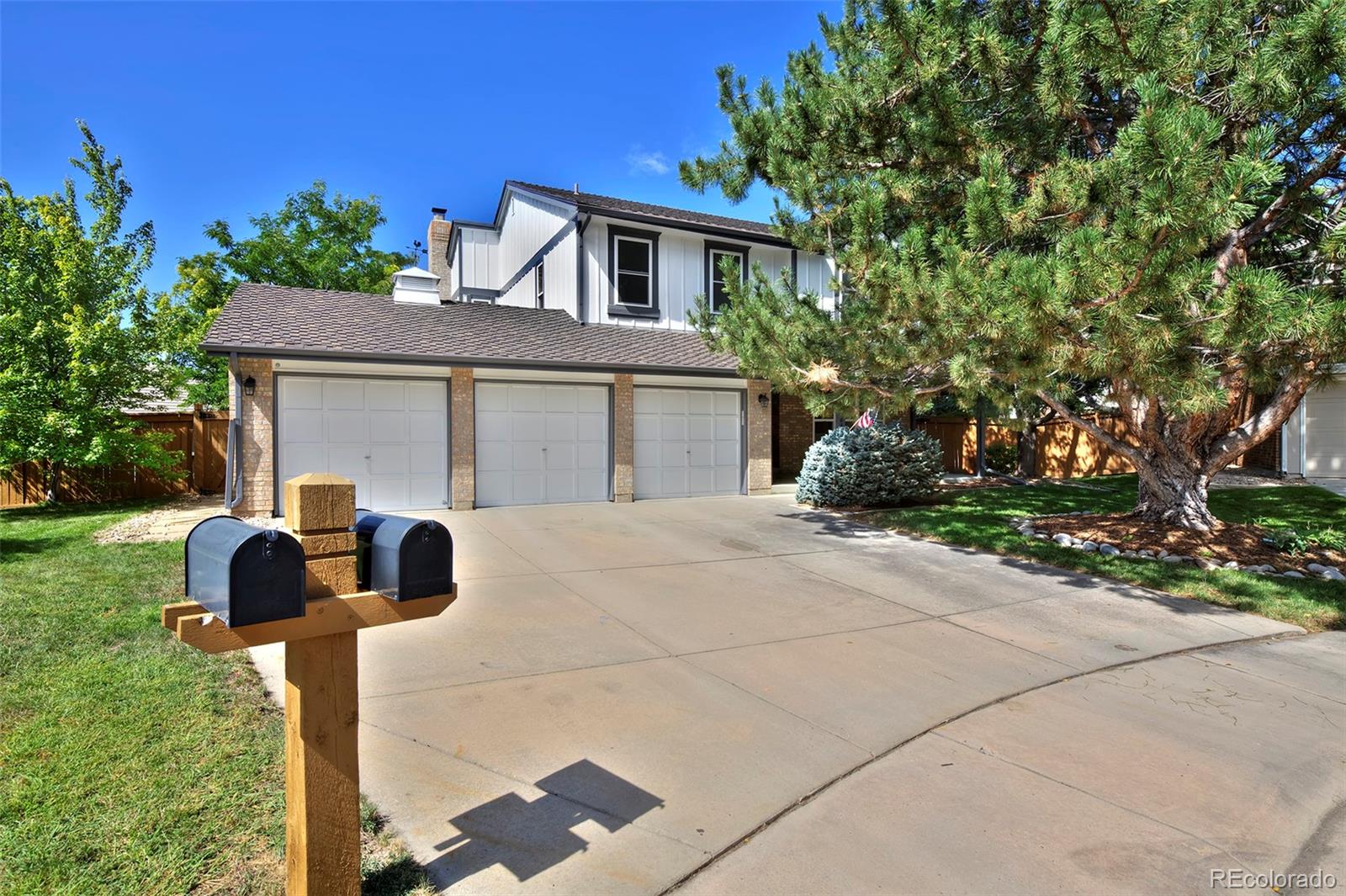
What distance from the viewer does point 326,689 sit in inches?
87.4

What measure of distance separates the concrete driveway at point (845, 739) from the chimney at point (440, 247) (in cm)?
1711

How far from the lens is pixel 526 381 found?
41.7 feet

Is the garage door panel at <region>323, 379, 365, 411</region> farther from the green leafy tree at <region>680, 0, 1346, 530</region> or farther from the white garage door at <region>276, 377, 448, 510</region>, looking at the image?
the green leafy tree at <region>680, 0, 1346, 530</region>

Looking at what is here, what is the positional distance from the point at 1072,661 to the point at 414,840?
4.64 m

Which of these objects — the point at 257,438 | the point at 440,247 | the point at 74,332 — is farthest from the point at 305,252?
the point at 257,438

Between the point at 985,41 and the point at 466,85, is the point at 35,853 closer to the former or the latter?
the point at 985,41

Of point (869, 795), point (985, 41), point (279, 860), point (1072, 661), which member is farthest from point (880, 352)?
point (279, 860)

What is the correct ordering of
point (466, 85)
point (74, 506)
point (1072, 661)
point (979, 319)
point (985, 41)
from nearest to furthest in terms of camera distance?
1. point (1072, 661)
2. point (979, 319)
3. point (985, 41)
4. point (74, 506)
5. point (466, 85)

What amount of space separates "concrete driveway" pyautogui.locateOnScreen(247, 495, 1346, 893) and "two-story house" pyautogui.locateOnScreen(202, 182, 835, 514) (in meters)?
5.64

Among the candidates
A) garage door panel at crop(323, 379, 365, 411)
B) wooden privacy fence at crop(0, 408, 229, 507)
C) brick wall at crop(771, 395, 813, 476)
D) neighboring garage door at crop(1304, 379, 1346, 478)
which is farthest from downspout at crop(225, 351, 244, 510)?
neighboring garage door at crop(1304, 379, 1346, 478)

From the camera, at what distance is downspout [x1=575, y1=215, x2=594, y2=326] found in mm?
14031

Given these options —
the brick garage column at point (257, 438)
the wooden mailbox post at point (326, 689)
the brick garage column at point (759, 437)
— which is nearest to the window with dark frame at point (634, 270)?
the brick garage column at point (759, 437)

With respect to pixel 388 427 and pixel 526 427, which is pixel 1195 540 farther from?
pixel 388 427

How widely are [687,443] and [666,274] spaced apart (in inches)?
150
